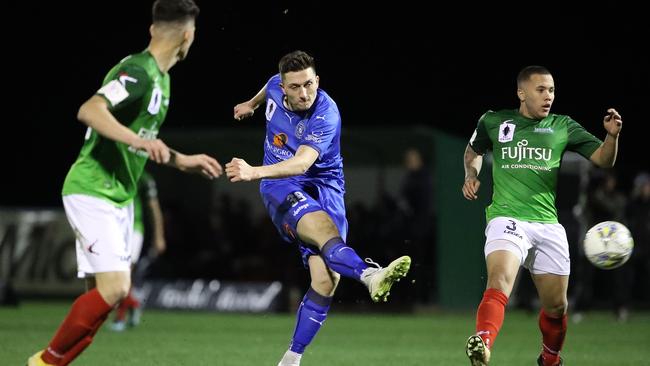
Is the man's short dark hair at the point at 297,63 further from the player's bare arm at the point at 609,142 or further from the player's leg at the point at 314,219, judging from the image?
the player's bare arm at the point at 609,142

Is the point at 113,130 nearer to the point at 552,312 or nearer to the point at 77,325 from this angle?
the point at 77,325

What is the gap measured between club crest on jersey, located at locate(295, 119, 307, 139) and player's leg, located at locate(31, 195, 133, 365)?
1998 millimetres

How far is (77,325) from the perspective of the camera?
259 inches

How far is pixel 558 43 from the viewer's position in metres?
27.5

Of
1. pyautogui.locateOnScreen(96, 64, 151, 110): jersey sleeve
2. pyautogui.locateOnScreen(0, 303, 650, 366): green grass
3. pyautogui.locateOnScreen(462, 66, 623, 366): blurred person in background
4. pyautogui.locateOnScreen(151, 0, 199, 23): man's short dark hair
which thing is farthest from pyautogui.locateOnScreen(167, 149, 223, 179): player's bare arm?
pyautogui.locateOnScreen(0, 303, 650, 366): green grass

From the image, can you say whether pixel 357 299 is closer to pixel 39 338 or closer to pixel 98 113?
pixel 39 338

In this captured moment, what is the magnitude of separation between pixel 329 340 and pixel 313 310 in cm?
419

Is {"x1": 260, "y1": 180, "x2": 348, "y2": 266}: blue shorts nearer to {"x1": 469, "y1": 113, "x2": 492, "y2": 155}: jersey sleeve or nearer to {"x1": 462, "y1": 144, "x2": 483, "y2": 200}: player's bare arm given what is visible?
{"x1": 462, "y1": 144, "x2": 483, "y2": 200}: player's bare arm

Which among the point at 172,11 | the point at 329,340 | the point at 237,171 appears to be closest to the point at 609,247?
the point at 237,171

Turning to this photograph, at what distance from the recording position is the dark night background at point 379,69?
26281 millimetres

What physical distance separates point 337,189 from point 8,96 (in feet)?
66.9

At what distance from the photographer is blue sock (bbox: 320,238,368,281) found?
764cm

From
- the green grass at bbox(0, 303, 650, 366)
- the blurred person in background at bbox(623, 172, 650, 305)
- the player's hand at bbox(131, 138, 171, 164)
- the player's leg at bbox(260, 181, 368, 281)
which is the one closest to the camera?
the player's hand at bbox(131, 138, 171, 164)

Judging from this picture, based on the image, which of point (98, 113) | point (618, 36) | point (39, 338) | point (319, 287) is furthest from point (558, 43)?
point (98, 113)
